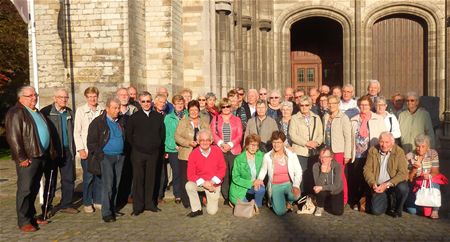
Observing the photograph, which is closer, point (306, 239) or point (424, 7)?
point (306, 239)

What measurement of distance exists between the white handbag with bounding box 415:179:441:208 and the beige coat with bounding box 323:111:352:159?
1.08 m

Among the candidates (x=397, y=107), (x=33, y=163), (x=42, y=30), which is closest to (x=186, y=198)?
(x=33, y=163)

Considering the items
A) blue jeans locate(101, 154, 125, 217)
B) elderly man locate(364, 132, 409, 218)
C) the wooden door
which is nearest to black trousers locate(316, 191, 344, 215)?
elderly man locate(364, 132, 409, 218)

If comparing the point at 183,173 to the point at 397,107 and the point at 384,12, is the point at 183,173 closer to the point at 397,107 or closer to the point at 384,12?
the point at 397,107

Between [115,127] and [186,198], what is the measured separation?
5.17ft

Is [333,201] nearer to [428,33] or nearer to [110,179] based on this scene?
[110,179]

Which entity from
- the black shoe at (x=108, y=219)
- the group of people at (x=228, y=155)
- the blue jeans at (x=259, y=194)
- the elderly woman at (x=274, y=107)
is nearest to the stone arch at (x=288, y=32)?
the elderly woman at (x=274, y=107)

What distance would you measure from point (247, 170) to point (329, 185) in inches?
46.4

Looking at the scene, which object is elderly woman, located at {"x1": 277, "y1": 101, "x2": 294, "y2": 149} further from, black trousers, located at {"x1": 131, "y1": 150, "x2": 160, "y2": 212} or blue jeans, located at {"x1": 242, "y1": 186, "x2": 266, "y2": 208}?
black trousers, located at {"x1": 131, "y1": 150, "x2": 160, "y2": 212}

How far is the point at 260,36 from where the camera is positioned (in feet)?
55.7

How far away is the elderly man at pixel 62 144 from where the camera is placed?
6957 mm

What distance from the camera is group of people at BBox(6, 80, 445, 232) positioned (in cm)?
678

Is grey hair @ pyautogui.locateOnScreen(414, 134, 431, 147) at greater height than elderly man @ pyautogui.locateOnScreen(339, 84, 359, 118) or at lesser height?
lesser

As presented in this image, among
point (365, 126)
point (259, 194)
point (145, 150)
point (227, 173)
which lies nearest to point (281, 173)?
point (259, 194)
